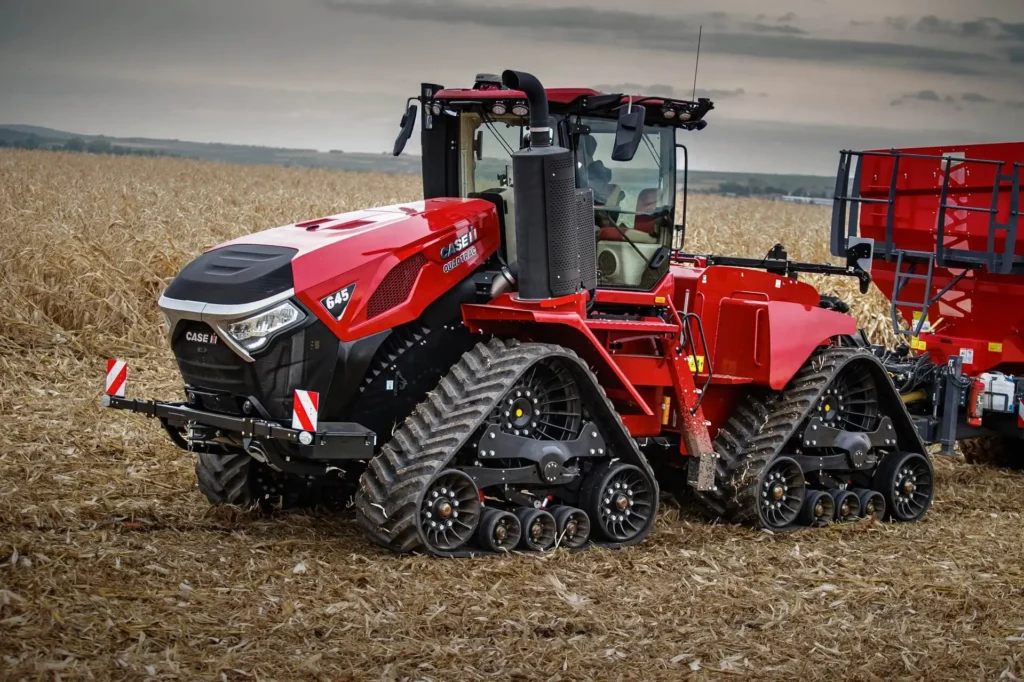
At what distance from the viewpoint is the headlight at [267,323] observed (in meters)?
6.89

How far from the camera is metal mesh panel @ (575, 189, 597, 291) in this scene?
25.0 feet

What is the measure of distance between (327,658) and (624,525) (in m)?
2.83

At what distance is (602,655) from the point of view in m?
5.81

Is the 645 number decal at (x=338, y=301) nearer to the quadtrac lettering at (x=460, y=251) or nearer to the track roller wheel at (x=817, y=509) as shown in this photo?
the quadtrac lettering at (x=460, y=251)

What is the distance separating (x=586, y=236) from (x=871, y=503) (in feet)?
10.3

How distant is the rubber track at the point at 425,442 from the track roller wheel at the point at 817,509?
8.41ft

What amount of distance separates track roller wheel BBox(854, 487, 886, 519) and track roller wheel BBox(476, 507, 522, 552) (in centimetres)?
298

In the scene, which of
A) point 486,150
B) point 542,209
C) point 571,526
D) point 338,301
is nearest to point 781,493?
point 571,526

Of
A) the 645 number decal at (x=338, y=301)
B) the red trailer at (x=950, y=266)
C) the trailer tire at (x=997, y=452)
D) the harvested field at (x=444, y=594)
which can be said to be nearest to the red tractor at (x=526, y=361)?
the 645 number decal at (x=338, y=301)

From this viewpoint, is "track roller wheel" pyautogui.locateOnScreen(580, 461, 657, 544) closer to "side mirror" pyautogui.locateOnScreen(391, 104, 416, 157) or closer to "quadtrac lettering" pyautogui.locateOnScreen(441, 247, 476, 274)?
"quadtrac lettering" pyautogui.locateOnScreen(441, 247, 476, 274)

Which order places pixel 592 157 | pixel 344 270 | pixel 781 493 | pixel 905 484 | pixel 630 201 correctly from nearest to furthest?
1. pixel 344 270
2. pixel 592 157
3. pixel 630 201
4. pixel 781 493
5. pixel 905 484

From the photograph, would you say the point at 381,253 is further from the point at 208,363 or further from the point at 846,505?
the point at 846,505

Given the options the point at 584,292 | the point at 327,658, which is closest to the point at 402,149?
the point at 584,292

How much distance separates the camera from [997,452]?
1148 centimetres
